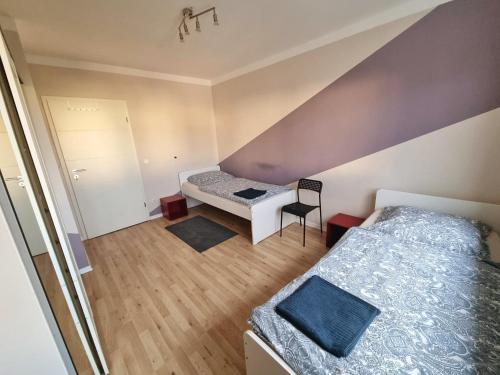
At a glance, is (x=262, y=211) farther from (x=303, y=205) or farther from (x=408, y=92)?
(x=408, y=92)

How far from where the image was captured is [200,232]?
128 inches

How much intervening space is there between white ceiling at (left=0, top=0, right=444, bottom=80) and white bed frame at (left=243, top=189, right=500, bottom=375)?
1788mm

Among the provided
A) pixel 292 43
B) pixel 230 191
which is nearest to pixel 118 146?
pixel 230 191

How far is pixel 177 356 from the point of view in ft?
4.80

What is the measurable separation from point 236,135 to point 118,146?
2.02 m

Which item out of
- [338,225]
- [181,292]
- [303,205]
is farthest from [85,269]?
[338,225]

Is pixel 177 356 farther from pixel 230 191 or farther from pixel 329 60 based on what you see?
pixel 329 60

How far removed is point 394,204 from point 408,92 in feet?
3.86

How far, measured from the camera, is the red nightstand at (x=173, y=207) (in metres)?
3.68

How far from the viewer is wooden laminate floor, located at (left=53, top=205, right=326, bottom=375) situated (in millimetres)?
1472

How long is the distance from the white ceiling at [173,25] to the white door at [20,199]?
1.41 m

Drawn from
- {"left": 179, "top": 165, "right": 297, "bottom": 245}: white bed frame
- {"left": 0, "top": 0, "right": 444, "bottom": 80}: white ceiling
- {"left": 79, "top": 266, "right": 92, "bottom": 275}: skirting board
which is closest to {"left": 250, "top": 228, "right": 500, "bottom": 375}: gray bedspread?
{"left": 179, "top": 165, "right": 297, "bottom": 245}: white bed frame

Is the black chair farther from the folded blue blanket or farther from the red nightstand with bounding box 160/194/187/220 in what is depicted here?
the red nightstand with bounding box 160/194/187/220

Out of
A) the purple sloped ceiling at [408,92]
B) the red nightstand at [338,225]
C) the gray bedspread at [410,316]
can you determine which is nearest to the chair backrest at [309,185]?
the purple sloped ceiling at [408,92]
